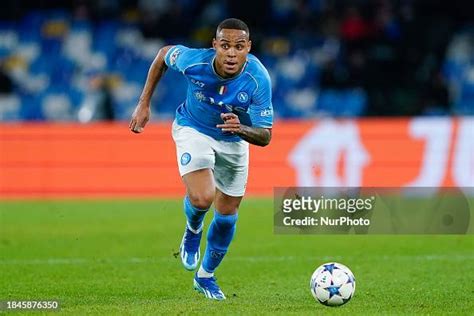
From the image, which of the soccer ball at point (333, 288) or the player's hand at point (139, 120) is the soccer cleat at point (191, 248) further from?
the soccer ball at point (333, 288)

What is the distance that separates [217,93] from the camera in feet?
27.6

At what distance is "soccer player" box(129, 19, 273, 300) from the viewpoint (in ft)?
26.9

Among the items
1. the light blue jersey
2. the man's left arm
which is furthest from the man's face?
the man's left arm

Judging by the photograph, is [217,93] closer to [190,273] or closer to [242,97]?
[242,97]

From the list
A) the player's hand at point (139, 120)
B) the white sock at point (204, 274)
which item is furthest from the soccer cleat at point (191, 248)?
the player's hand at point (139, 120)

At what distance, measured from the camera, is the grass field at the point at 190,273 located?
26.1 feet

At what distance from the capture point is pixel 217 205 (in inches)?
341

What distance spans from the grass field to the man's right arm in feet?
4.40

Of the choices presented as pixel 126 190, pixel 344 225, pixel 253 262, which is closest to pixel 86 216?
pixel 126 190

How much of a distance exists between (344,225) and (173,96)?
480 inches

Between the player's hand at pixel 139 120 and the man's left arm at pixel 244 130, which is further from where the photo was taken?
the player's hand at pixel 139 120

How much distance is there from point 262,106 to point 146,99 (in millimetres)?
1031

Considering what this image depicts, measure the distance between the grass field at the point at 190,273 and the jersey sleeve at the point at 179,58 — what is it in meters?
1.81

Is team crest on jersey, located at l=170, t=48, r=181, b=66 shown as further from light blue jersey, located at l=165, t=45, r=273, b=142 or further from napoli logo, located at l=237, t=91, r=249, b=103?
napoli logo, located at l=237, t=91, r=249, b=103
